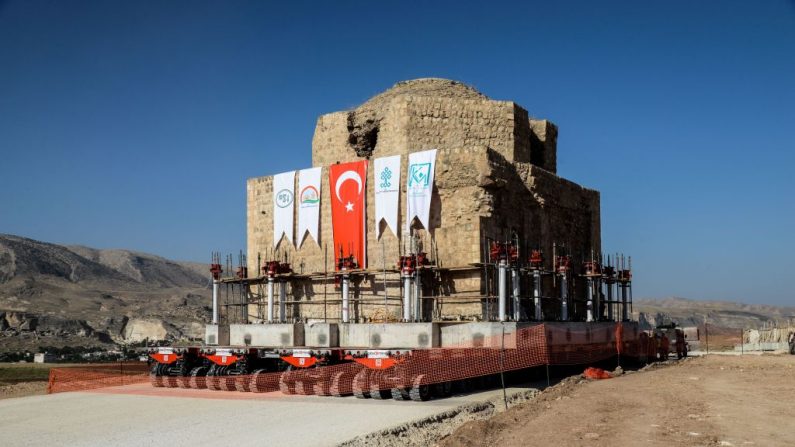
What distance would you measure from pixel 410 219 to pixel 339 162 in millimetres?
4960

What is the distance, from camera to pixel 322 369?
18.8 m

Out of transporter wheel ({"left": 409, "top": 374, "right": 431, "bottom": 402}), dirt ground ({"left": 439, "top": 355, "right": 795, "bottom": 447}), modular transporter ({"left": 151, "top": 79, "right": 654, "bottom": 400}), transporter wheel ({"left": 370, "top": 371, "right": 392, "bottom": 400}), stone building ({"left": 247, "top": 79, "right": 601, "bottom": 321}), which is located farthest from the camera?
stone building ({"left": 247, "top": 79, "right": 601, "bottom": 321})

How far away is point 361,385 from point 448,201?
7483 millimetres

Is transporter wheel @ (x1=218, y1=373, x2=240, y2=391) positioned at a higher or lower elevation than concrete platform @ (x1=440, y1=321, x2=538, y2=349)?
lower

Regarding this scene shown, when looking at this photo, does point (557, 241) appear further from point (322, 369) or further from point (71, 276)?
point (71, 276)

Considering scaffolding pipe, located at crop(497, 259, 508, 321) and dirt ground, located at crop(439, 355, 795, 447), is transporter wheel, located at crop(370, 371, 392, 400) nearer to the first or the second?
dirt ground, located at crop(439, 355, 795, 447)

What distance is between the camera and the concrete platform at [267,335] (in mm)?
22641

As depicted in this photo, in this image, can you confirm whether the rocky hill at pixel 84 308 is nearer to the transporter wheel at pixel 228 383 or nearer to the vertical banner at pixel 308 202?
the vertical banner at pixel 308 202

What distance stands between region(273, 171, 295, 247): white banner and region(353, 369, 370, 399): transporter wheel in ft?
31.6

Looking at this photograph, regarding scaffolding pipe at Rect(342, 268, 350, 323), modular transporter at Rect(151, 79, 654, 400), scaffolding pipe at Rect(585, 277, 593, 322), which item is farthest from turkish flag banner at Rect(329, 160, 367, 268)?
scaffolding pipe at Rect(585, 277, 593, 322)

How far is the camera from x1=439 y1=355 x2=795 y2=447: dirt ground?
38.5ft

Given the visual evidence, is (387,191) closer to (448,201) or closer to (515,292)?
(448,201)

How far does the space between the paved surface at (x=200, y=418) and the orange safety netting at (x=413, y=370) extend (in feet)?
1.45

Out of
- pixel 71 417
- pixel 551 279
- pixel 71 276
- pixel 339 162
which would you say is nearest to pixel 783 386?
pixel 551 279
